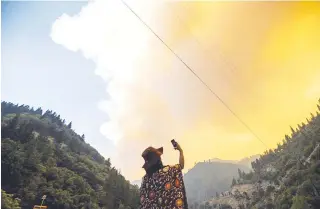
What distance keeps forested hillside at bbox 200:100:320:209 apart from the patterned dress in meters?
20.5

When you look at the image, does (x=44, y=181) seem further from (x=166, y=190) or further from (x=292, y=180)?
(x=292, y=180)

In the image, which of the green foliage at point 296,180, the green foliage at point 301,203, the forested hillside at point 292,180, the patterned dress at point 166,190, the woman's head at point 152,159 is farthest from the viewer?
the forested hillside at point 292,180

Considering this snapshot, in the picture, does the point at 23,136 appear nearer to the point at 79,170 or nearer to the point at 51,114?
the point at 79,170

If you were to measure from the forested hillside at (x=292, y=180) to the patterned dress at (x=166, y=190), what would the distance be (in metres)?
20.5

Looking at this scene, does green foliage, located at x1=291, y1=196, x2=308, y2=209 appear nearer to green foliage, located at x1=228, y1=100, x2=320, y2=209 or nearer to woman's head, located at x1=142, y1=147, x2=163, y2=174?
green foliage, located at x1=228, y1=100, x2=320, y2=209

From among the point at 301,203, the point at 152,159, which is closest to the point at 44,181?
the point at 301,203

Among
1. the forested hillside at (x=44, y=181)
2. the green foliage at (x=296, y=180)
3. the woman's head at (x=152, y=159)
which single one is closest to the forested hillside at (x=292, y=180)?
the green foliage at (x=296, y=180)

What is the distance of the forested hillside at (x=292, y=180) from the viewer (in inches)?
1256

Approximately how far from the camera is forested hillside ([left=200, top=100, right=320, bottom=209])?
31906 mm

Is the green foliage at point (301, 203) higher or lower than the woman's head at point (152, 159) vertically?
higher

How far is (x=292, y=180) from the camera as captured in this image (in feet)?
137

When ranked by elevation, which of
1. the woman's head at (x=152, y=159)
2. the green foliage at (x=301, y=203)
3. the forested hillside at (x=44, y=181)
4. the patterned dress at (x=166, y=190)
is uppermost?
the forested hillside at (x=44, y=181)

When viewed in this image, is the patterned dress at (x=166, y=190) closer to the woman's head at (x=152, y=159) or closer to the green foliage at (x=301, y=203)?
the woman's head at (x=152, y=159)

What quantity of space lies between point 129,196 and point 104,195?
4081 mm
